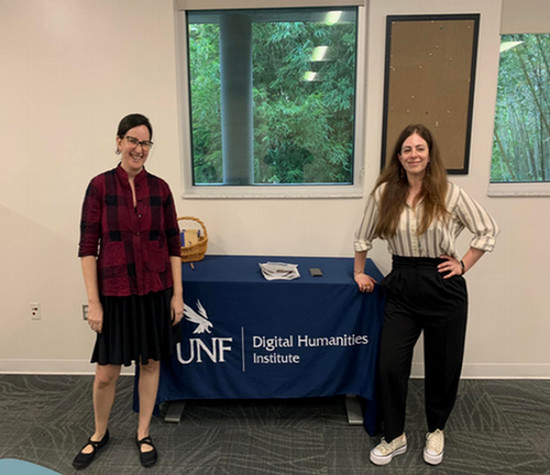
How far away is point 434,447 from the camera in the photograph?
192 cm

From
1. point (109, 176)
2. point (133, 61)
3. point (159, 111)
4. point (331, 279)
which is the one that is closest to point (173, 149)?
point (159, 111)

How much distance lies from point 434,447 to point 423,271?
85 cm

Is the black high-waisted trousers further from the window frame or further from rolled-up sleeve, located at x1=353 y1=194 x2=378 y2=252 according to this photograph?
the window frame

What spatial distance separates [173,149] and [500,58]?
82.2 inches

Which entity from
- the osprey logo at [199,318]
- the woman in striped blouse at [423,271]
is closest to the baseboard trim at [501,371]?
the woman in striped blouse at [423,271]

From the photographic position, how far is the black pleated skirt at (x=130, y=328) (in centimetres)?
174

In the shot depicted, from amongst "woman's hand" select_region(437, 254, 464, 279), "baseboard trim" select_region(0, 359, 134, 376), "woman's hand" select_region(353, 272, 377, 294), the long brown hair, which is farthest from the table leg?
"woman's hand" select_region(437, 254, 464, 279)

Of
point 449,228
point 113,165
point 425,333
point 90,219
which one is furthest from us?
point 113,165

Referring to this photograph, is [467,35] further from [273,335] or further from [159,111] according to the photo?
[273,335]

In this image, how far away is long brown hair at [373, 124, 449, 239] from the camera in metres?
1.75

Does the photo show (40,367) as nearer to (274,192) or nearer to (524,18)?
(274,192)

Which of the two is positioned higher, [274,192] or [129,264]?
[274,192]

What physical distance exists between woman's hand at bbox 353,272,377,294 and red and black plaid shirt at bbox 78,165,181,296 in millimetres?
932

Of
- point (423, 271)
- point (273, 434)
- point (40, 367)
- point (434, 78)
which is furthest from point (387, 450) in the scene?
point (40, 367)
